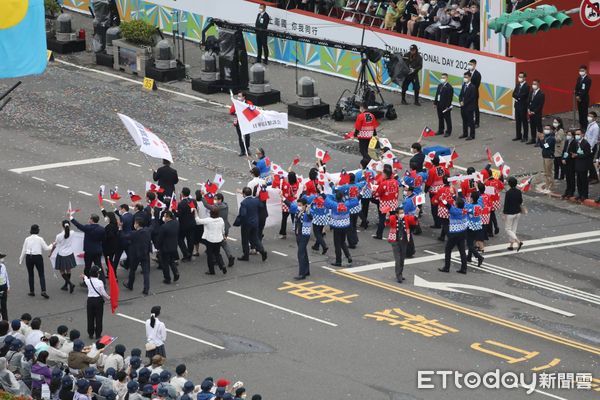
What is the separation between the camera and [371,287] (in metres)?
29.5

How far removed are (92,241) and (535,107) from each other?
1438 cm

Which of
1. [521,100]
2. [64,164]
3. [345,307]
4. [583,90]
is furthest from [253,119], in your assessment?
[583,90]

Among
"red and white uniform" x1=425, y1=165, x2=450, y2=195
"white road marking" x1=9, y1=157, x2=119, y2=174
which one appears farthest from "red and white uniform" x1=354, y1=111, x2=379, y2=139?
"white road marking" x1=9, y1=157, x2=119, y2=174

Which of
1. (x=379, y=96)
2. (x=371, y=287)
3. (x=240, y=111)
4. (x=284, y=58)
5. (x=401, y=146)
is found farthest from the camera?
(x=284, y=58)

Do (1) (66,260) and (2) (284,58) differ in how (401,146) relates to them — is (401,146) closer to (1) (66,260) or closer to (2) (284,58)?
(2) (284,58)

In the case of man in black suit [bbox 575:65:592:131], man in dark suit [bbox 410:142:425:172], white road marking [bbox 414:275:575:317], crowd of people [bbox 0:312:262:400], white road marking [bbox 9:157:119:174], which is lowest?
white road marking [bbox 414:275:575:317]

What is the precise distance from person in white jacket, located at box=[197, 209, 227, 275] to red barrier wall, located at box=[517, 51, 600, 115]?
13690 millimetres

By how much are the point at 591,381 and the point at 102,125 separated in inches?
783

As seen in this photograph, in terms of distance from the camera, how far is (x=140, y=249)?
29.0m

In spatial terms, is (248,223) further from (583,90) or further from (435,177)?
(583,90)

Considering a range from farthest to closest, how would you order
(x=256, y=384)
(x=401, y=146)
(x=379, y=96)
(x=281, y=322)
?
(x=379, y=96)
(x=401, y=146)
(x=281, y=322)
(x=256, y=384)

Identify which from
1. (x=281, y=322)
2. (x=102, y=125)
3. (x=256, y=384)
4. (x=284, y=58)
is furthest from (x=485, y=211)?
(x=284, y=58)

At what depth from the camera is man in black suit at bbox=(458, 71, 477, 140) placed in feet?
130
